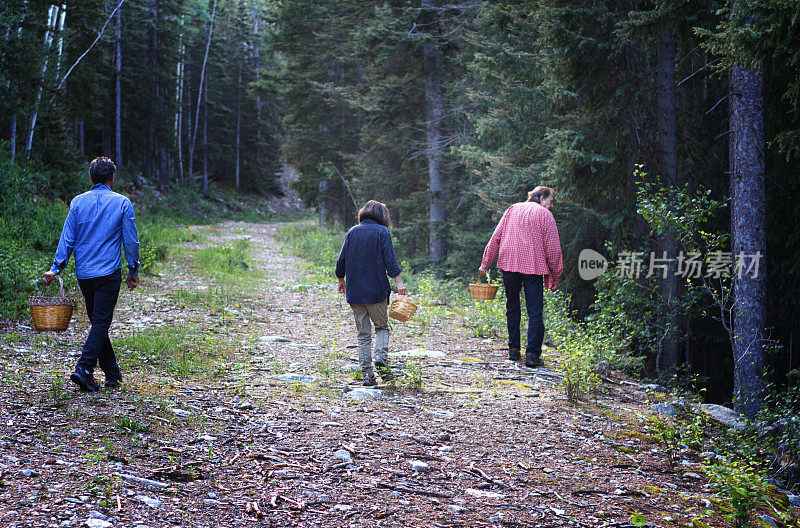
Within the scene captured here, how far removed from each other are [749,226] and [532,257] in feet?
9.48

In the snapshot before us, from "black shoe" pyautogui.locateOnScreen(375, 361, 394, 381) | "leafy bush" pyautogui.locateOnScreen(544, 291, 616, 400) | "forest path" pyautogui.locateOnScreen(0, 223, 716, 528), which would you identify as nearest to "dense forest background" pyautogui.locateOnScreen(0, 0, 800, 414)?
"leafy bush" pyautogui.locateOnScreen(544, 291, 616, 400)

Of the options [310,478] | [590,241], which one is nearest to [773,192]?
[590,241]

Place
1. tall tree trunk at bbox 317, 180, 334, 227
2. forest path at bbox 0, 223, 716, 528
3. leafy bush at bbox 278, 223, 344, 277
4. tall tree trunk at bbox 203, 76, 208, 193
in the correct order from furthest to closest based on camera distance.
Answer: tall tree trunk at bbox 203, 76, 208, 193 → tall tree trunk at bbox 317, 180, 334, 227 → leafy bush at bbox 278, 223, 344, 277 → forest path at bbox 0, 223, 716, 528

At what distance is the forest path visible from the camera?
3637 millimetres

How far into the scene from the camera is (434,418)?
5719 mm

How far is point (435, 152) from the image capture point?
57.8 ft

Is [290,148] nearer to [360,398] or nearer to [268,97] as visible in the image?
[360,398]

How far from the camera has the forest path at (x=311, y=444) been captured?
143 inches

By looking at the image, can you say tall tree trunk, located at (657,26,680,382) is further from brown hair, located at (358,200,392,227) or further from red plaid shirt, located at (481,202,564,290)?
brown hair, located at (358,200,392,227)

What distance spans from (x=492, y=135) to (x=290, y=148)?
56.1ft

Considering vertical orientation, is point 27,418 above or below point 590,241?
below

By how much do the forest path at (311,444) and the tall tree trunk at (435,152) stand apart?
30.2ft

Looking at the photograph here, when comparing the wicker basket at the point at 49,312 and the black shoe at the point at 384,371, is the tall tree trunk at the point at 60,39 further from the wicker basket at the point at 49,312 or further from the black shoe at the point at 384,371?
the black shoe at the point at 384,371

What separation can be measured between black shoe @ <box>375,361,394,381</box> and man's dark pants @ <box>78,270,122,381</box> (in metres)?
2.73
